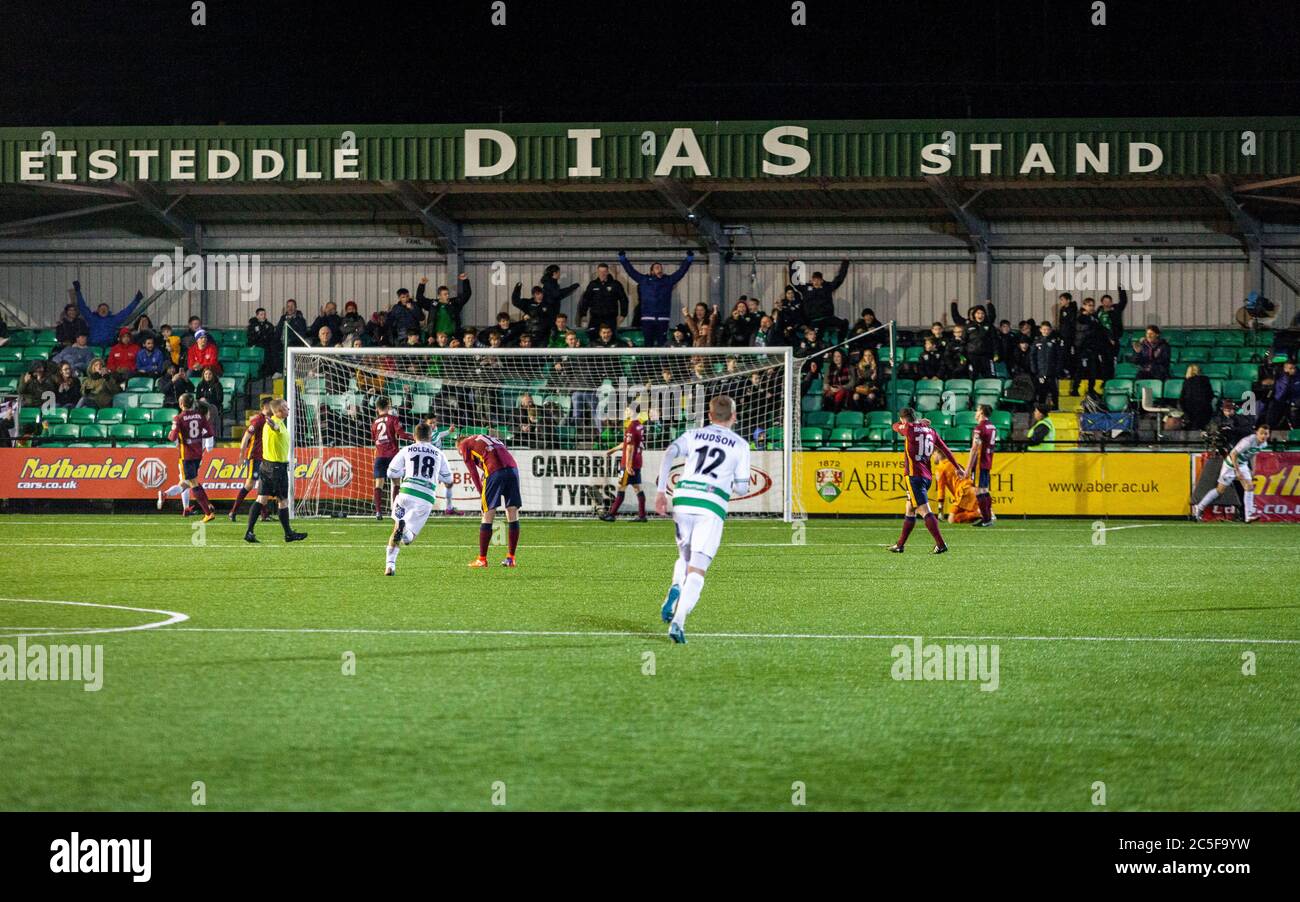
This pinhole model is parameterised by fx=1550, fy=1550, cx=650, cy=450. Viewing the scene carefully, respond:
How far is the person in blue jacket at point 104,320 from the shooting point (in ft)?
109

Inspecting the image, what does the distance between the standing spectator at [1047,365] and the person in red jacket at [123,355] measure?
700 inches

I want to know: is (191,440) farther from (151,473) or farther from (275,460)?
(275,460)

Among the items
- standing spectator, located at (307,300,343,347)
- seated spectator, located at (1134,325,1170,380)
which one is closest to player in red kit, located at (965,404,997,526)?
seated spectator, located at (1134,325,1170,380)

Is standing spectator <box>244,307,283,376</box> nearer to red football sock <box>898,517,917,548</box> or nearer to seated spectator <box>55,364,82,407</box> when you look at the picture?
seated spectator <box>55,364,82,407</box>

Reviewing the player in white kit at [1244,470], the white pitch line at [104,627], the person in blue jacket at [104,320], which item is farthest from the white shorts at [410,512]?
the person in blue jacket at [104,320]

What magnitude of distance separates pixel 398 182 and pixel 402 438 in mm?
5513

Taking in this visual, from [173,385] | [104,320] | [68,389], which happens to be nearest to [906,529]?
[173,385]

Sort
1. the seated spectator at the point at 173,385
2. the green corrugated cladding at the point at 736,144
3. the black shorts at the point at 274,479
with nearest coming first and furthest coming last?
the black shorts at the point at 274,479, the green corrugated cladding at the point at 736,144, the seated spectator at the point at 173,385

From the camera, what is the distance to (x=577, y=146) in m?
29.4

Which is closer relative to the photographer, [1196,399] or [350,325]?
[1196,399]

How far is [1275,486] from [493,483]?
1556 centimetres

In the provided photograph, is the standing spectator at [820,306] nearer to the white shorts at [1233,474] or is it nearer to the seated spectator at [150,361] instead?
the white shorts at [1233,474]

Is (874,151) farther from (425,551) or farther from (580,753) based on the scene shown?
(580,753)

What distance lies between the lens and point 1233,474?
87.0ft
